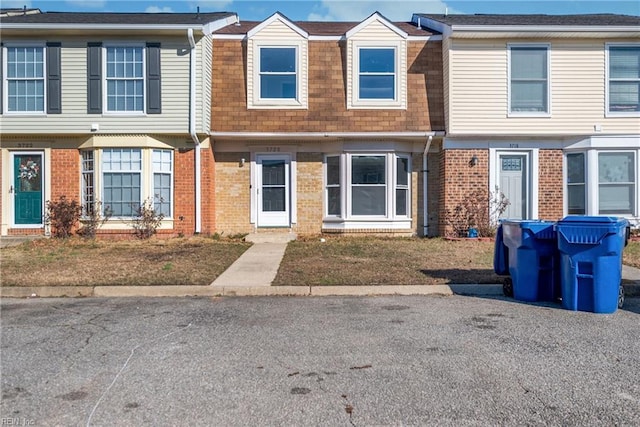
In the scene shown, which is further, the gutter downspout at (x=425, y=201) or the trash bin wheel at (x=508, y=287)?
the gutter downspout at (x=425, y=201)

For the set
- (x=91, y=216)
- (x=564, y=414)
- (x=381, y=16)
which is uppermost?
(x=381, y=16)

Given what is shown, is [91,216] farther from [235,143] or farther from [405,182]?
[405,182]

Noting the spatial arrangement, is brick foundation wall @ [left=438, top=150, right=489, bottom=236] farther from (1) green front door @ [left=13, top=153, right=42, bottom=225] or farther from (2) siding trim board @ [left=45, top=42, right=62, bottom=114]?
(1) green front door @ [left=13, top=153, right=42, bottom=225]

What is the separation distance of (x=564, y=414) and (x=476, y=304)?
3449 mm

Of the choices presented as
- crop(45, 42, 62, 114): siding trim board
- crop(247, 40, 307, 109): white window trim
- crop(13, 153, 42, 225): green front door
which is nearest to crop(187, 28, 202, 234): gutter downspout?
crop(247, 40, 307, 109): white window trim

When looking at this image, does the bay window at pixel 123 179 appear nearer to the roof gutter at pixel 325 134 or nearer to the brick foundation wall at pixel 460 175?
the roof gutter at pixel 325 134

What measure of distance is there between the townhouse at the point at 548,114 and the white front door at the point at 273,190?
454 cm

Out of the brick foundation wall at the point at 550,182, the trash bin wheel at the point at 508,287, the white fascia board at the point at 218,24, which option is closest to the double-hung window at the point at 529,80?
the brick foundation wall at the point at 550,182

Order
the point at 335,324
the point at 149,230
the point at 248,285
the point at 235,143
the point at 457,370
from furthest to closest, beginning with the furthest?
the point at 235,143 < the point at 149,230 < the point at 248,285 < the point at 335,324 < the point at 457,370

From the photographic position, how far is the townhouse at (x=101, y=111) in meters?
13.4

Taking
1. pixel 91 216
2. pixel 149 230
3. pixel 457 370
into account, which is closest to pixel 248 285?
pixel 457 370

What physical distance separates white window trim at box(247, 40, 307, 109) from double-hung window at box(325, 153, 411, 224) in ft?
6.14

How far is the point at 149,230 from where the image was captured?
13.4 m

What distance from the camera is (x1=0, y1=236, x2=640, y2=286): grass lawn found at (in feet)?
25.8
